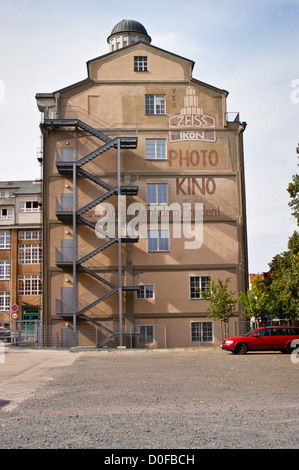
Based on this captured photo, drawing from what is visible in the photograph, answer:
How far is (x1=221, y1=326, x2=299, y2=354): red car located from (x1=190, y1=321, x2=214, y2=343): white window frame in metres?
9.71

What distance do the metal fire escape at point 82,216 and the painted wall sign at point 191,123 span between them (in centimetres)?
352

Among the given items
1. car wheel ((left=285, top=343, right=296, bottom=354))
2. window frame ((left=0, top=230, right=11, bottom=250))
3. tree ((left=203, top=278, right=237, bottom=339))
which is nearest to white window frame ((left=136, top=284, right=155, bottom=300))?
tree ((left=203, top=278, right=237, bottom=339))

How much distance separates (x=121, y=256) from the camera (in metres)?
38.6

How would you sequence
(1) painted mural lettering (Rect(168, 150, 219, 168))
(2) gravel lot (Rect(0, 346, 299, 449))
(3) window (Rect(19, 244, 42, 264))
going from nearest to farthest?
(2) gravel lot (Rect(0, 346, 299, 449)) → (1) painted mural lettering (Rect(168, 150, 219, 168)) → (3) window (Rect(19, 244, 42, 264))

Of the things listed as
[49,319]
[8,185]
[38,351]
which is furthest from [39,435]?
[8,185]

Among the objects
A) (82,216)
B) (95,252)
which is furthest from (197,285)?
(82,216)

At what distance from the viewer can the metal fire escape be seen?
122ft

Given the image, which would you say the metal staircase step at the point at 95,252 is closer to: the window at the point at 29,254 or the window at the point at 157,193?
the window at the point at 157,193

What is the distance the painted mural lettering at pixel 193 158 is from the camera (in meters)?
40.0

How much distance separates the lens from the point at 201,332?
127ft

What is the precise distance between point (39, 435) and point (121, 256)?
96.3 feet

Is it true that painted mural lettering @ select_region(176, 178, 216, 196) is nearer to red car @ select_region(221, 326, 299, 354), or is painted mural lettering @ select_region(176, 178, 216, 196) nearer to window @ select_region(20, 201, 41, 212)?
red car @ select_region(221, 326, 299, 354)

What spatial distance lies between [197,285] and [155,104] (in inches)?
510

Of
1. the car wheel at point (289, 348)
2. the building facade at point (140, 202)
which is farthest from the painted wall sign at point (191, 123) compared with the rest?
the car wheel at point (289, 348)
